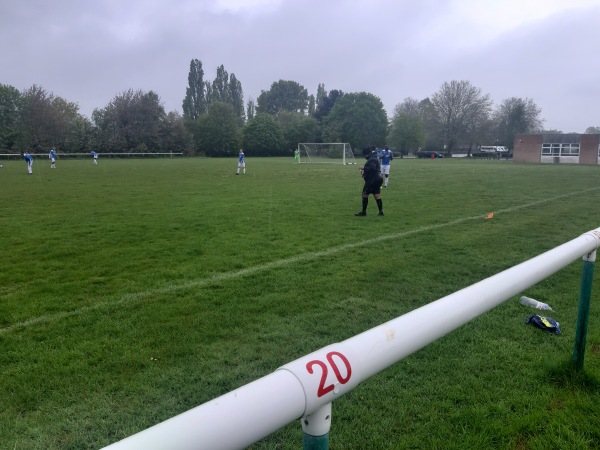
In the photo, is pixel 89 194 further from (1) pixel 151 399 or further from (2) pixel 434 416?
(2) pixel 434 416

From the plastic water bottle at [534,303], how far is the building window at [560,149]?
6028cm

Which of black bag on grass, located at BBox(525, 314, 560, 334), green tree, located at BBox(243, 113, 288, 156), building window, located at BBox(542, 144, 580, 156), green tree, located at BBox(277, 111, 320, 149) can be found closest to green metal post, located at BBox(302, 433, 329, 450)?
black bag on grass, located at BBox(525, 314, 560, 334)

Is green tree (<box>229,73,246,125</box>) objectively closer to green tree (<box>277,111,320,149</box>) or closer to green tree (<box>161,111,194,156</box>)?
green tree (<box>277,111,320,149</box>)

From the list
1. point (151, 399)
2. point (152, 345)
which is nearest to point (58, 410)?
point (151, 399)

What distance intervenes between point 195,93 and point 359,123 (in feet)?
145

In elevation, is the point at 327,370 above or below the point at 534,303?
above

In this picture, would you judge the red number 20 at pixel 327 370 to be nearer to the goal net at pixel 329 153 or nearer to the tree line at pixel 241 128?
the goal net at pixel 329 153

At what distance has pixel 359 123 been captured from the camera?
3334 inches

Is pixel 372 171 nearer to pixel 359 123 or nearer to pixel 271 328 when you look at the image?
pixel 271 328

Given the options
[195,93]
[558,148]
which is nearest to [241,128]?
[195,93]

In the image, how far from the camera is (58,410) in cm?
318

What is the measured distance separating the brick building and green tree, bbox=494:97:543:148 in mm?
19650

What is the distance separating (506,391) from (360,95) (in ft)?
291

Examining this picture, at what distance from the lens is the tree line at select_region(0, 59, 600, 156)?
68.5 m
